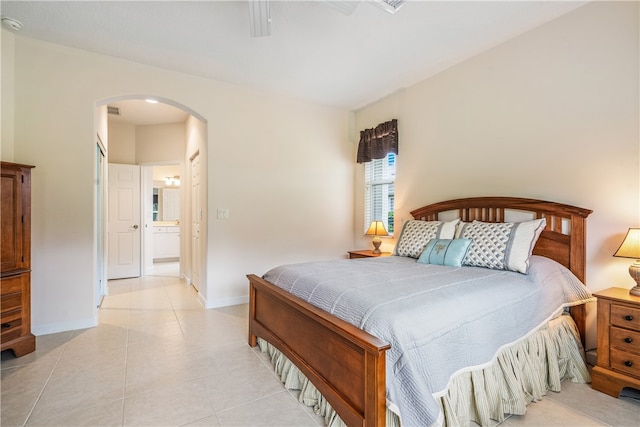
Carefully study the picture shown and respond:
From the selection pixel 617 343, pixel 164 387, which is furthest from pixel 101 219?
pixel 617 343

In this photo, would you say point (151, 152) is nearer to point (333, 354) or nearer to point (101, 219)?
point (101, 219)

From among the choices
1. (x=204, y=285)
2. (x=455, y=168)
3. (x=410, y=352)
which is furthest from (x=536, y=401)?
(x=204, y=285)

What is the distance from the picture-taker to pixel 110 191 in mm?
4957

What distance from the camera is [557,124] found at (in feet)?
8.00

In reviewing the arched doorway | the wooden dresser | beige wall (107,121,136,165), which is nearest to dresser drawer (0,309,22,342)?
the wooden dresser

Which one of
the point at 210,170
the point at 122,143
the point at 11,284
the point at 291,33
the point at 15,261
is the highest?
the point at 291,33

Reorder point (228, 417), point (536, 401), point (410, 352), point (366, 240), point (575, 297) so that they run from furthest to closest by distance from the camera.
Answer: point (366, 240) → point (575, 297) → point (536, 401) → point (228, 417) → point (410, 352)

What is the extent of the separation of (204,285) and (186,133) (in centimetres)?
274

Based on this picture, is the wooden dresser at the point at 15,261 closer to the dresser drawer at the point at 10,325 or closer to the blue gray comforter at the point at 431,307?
the dresser drawer at the point at 10,325

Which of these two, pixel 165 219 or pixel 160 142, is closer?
pixel 160 142

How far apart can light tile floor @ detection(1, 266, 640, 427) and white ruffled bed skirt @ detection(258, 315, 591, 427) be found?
0.23 ft

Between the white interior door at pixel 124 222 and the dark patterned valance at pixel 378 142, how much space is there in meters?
3.84

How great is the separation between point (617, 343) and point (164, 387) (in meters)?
2.89

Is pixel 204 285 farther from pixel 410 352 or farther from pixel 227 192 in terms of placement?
pixel 410 352
